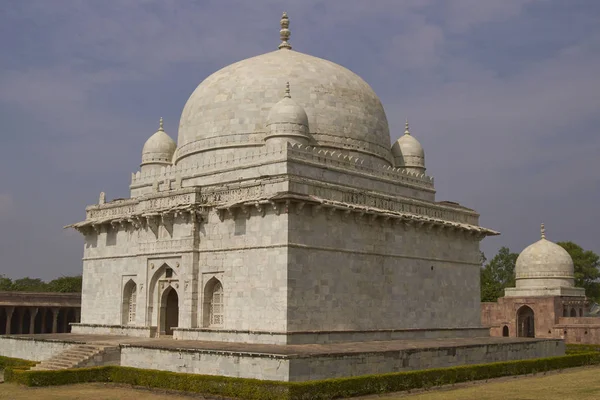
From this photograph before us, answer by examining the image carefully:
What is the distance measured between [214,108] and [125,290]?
8.48 m

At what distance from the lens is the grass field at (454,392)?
18.7 m

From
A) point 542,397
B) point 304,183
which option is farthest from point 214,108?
point 542,397

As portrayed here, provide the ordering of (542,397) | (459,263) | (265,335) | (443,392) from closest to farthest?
1. (542,397)
2. (443,392)
3. (265,335)
4. (459,263)

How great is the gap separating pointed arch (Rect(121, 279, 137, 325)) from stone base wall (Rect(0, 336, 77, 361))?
3967mm

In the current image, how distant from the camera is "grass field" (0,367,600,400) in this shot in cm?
1866

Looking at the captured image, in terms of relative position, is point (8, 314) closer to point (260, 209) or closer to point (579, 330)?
point (260, 209)

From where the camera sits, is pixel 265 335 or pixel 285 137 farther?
pixel 285 137

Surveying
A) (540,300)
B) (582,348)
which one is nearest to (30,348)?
(582,348)

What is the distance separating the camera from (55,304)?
41.3 meters

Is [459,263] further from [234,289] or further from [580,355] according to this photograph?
[234,289]

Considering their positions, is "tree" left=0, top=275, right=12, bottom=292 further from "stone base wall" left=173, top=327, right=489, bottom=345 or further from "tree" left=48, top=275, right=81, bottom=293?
"stone base wall" left=173, top=327, right=489, bottom=345

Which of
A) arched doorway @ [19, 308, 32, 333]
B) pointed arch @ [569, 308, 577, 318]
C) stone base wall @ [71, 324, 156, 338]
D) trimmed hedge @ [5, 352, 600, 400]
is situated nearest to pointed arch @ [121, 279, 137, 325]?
stone base wall @ [71, 324, 156, 338]

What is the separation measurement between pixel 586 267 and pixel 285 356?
55590 millimetres

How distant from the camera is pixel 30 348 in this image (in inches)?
1049
